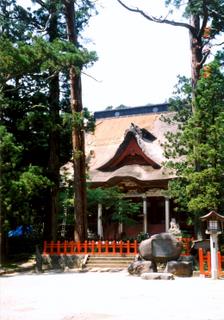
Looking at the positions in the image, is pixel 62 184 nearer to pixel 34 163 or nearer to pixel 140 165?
pixel 34 163

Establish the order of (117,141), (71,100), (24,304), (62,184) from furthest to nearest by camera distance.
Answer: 1. (117,141)
2. (62,184)
3. (71,100)
4. (24,304)

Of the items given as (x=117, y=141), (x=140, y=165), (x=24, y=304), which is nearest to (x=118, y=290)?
(x=24, y=304)

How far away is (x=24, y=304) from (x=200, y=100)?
11043mm

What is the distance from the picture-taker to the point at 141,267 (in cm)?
1620

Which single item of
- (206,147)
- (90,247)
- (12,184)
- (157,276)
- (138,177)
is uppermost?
(206,147)

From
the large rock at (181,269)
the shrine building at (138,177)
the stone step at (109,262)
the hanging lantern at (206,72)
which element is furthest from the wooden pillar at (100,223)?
the large rock at (181,269)

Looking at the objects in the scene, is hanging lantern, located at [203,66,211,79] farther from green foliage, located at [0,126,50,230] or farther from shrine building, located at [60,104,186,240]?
green foliage, located at [0,126,50,230]

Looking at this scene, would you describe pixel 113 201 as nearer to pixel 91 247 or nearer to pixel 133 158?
pixel 133 158

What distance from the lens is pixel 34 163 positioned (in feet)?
73.5

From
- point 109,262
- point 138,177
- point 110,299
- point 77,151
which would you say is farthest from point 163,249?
point 138,177

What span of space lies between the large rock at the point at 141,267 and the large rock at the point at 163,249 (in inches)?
11.2

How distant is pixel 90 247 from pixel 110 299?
9527 millimetres

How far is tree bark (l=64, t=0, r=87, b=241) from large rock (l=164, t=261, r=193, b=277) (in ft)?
18.7

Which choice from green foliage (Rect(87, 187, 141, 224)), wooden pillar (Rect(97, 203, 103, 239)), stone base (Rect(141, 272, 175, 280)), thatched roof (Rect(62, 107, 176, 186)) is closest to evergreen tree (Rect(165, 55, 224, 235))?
stone base (Rect(141, 272, 175, 280))
